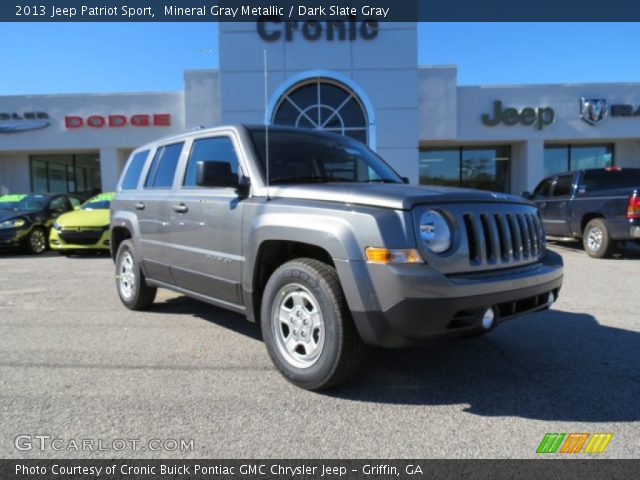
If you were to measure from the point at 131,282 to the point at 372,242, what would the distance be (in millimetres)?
3737

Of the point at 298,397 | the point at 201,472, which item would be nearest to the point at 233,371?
the point at 298,397

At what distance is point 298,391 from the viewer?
3.25 m

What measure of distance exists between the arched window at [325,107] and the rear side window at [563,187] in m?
7.04

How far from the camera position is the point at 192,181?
440 cm

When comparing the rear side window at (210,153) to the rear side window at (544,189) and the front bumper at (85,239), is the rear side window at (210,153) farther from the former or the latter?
the rear side window at (544,189)

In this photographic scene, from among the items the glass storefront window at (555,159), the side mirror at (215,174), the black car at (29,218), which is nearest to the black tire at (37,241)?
the black car at (29,218)

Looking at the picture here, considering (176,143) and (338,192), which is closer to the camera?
(338,192)

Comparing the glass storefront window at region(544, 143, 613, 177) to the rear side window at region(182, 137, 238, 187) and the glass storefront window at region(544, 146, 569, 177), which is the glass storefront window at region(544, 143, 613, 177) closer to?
the glass storefront window at region(544, 146, 569, 177)

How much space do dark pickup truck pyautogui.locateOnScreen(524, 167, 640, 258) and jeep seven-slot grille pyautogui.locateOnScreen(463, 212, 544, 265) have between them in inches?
253

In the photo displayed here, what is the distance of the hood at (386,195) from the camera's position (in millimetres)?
2869

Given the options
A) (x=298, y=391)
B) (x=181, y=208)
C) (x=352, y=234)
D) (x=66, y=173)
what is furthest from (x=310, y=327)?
(x=66, y=173)

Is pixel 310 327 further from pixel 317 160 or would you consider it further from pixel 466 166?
pixel 466 166

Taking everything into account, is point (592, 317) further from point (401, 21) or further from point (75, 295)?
point (401, 21)

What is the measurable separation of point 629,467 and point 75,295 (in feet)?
21.2
